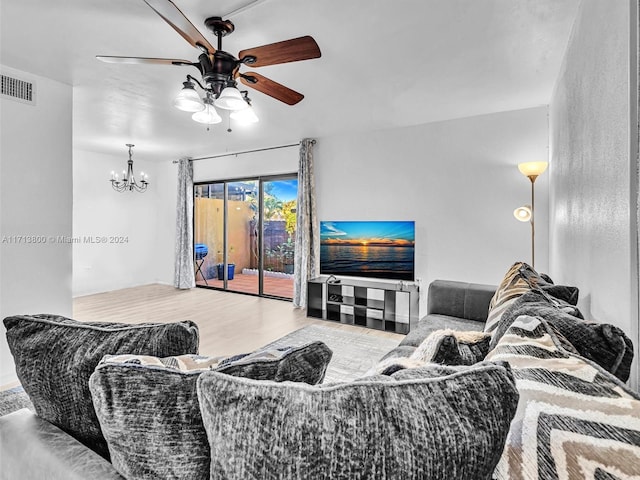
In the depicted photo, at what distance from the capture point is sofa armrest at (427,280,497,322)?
2.79 m

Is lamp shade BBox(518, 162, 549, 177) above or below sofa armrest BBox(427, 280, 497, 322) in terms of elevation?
above

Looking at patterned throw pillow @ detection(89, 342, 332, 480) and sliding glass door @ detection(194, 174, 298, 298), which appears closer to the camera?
patterned throw pillow @ detection(89, 342, 332, 480)

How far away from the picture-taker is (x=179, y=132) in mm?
4738

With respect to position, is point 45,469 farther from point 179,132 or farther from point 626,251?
point 179,132

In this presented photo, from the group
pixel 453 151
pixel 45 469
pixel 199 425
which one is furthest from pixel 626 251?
pixel 453 151

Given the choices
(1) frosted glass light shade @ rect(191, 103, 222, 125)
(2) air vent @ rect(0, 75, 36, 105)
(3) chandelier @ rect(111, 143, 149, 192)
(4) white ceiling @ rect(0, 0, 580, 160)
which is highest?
(4) white ceiling @ rect(0, 0, 580, 160)

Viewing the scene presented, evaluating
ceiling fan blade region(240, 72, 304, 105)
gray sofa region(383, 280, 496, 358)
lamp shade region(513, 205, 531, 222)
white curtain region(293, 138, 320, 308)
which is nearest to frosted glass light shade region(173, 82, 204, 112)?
ceiling fan blade region(240, 72, 304, 105)

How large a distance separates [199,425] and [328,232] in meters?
4.27

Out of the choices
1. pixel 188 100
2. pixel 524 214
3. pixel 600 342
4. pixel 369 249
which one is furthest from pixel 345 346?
pixel 600 342

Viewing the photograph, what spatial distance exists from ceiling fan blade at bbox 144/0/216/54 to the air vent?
2098 millimetres

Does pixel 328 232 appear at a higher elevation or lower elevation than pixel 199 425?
higher

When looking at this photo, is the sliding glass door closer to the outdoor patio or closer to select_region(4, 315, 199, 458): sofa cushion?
the outdoor patio

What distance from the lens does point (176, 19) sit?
164 centimetres

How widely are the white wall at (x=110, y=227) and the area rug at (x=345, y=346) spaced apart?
14.6 ft
